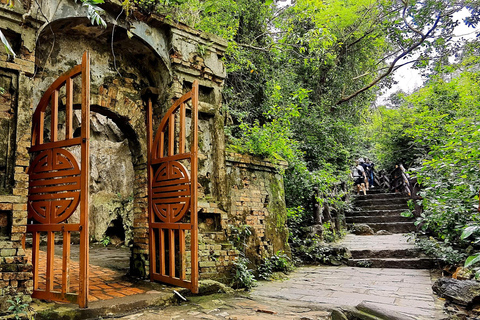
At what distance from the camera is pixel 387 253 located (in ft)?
23.6

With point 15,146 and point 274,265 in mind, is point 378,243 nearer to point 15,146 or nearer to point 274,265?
point 274,265

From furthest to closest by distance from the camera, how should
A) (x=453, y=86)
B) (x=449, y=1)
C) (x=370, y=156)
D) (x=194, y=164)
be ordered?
(x=370, y=156), (x=453, y=86), (x=449, y=1), (x=194, y=164)

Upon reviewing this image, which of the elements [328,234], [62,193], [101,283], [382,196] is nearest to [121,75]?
[62,193]

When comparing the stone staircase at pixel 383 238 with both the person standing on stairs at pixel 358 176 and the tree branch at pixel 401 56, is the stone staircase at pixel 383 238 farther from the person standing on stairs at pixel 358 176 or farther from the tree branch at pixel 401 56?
the tree branch at pixel 401 56

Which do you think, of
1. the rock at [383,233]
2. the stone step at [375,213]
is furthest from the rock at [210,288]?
the stone step at [375,213]

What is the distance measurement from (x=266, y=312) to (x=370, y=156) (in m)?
17.4

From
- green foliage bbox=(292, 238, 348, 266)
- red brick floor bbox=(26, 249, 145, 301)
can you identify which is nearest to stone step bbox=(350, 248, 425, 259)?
green foliage bbox=(292, 238, 348, 266)

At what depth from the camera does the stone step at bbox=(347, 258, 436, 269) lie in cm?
661

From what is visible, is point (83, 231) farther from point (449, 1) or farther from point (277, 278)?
point (449, 1)

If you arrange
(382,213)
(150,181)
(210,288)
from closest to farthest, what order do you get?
(210,288) < (150,181) < (382,213)

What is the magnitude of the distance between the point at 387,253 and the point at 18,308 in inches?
266

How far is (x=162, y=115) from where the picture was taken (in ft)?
17.0

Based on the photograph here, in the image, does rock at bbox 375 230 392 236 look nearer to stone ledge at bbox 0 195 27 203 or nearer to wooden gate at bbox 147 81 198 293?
wooden gate at bbox 147 81 198 293

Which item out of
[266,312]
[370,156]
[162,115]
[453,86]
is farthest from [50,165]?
[370,156]
